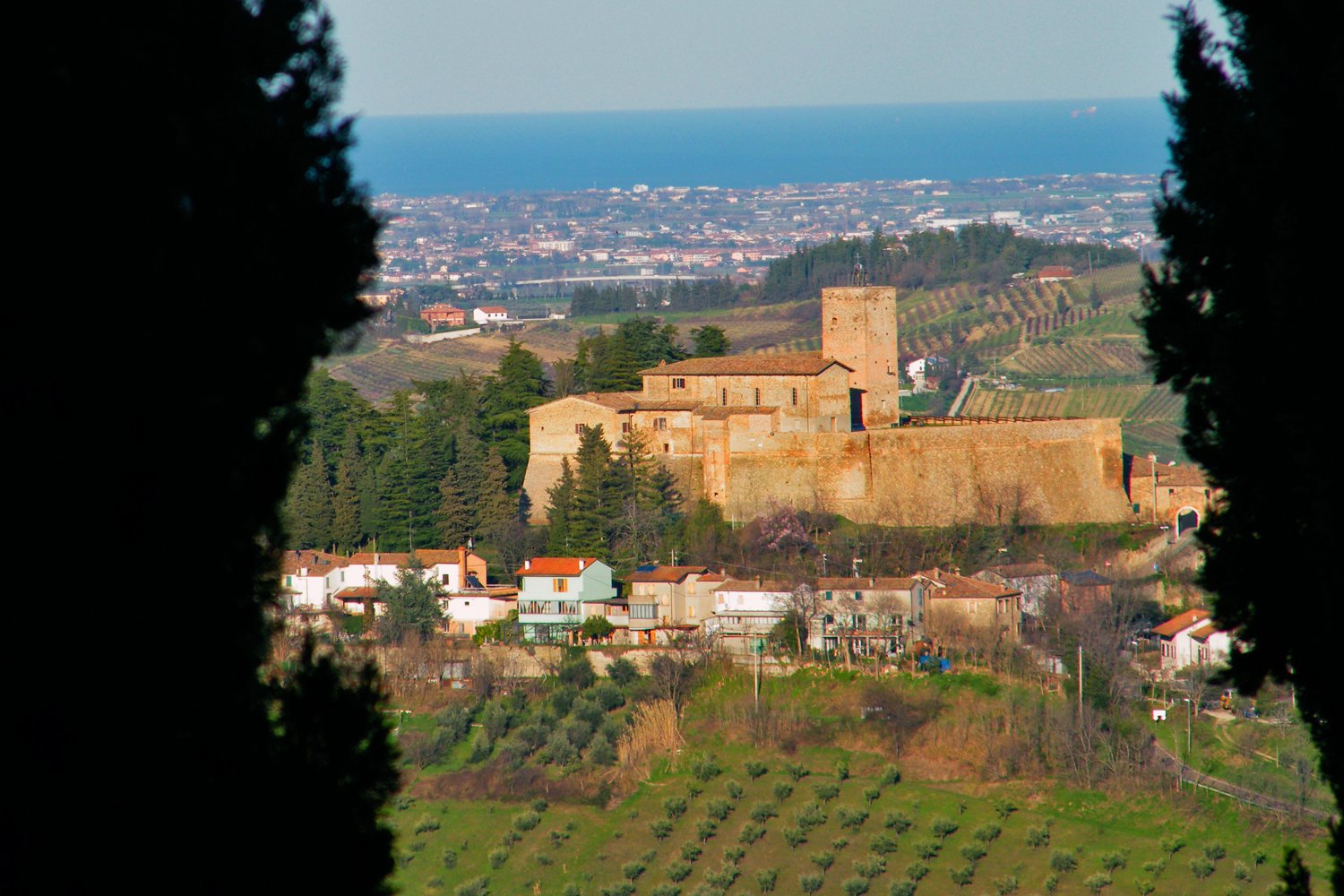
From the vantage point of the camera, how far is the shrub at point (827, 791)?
2573 cm

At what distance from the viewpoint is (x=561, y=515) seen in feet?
108

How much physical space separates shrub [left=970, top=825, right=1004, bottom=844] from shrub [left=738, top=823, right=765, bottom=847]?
292 centimetres

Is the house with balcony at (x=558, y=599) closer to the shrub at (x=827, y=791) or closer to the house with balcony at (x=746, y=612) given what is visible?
the house with balcony at (x=746, y=612)

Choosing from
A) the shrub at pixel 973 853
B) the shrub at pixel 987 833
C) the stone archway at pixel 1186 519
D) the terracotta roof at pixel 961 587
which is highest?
the stone archway at pixel 1186 519

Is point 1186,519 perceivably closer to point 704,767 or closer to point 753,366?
point 753,366

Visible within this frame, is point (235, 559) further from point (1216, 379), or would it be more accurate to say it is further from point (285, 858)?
point (1216, 379)

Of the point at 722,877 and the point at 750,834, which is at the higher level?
the point at 750,834

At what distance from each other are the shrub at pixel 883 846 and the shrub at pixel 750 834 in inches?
62.2

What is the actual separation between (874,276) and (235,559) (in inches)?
3339

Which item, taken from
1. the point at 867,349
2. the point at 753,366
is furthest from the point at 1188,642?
the point at 753,366

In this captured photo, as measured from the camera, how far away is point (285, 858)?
502cm

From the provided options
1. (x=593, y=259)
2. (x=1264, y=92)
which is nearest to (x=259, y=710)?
(x=1264, y=92)

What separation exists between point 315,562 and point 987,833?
572 inches

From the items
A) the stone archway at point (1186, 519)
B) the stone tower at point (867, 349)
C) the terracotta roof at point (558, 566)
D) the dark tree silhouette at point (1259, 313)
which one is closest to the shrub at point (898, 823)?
the terracotta roof at point (558, 566)
